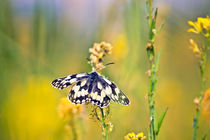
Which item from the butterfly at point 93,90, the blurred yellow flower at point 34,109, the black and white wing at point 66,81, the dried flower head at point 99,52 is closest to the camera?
the butterfly at point 93,90

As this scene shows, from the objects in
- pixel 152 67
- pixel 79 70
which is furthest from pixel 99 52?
pixel 79 70

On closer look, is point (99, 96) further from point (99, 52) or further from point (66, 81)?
point (66, 81)

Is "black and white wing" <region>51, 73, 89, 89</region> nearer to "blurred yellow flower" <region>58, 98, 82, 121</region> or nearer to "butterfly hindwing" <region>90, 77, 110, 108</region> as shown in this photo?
"butterfly hindwing" <region>90, 77, 110, 108</region>

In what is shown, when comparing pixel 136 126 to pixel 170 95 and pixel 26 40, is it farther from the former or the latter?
pixel 26 40

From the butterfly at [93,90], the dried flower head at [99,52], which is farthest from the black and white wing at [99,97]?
the dried flower head at [99,52]

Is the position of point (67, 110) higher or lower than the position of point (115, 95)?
higher

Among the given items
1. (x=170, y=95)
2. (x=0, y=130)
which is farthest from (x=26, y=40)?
(x=170, y=95)

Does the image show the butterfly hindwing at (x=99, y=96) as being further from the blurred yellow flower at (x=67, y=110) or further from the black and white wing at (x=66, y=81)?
the blurred yellow flower at (x=67, y=110)

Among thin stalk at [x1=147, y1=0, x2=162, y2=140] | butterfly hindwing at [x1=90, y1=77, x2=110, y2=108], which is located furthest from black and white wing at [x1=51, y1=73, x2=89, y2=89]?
thin stalk at [x1=147, y1=0, x2=162, y2=140]
